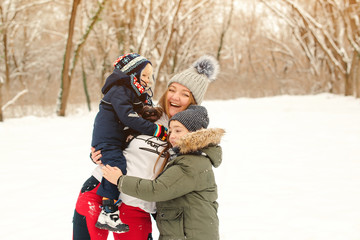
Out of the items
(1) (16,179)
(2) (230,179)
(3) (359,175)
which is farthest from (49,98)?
(3) (359,175)

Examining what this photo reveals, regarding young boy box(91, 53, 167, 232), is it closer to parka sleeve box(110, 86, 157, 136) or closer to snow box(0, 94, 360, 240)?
parka sleeve box(110, 86, 157, 136)

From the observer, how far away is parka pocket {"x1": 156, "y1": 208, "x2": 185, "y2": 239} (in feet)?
5.19

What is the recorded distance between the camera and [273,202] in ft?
13.6

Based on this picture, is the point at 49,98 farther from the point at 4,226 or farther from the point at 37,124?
the point at 4,226

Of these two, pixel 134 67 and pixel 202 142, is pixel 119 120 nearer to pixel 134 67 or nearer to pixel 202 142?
pixel 134 67

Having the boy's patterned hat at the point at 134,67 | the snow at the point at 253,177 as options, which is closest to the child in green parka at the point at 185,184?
the boy's patterned hat at the point at 134,67

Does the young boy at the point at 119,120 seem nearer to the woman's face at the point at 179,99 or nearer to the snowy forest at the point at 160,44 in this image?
the woman's face at the point at 179,99

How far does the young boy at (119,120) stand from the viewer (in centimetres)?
175

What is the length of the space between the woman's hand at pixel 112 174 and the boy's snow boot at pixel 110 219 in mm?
168

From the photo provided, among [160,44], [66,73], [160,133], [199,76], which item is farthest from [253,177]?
[160,44]

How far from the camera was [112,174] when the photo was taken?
1666 mm

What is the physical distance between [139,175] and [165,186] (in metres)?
0.25

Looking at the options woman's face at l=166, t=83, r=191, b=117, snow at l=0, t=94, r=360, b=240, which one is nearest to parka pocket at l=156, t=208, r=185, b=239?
woman's face at l=166, t=83, r=191, b=117

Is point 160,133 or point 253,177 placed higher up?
point 160,133
